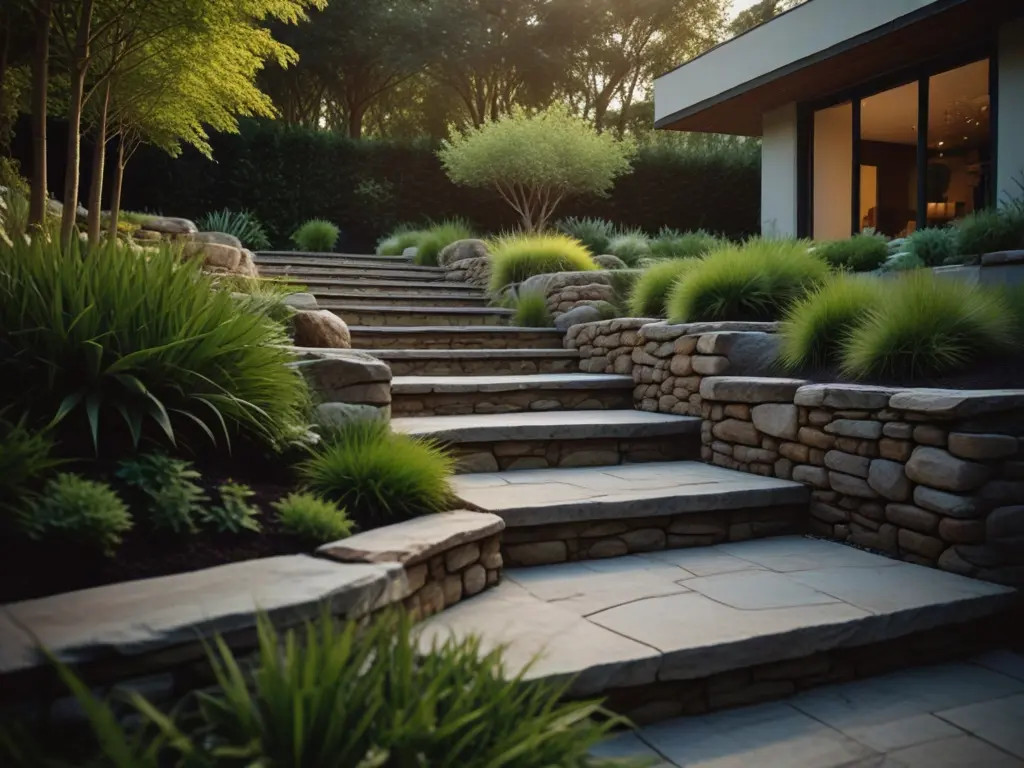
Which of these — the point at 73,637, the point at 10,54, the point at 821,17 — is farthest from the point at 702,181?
the point at 73,637

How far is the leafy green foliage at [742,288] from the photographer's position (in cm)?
520

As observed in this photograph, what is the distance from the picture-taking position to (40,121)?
466cm

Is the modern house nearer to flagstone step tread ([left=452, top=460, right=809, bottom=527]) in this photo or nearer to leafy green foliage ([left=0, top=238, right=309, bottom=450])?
flagstone step tread ([left=452, top=460, right=809, bottom=527])

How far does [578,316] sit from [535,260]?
4.69 feet

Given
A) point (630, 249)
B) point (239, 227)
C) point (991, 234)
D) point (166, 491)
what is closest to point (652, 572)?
point (166, 491)

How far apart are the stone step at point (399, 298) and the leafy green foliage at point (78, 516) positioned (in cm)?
478

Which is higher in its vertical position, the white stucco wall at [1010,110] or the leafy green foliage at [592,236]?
the white stucco wall at [1010,110]

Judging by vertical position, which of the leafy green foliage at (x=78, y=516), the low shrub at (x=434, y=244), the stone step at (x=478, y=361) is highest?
the low shrub at (x=434, y=244)

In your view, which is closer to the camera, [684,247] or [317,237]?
[684,247]

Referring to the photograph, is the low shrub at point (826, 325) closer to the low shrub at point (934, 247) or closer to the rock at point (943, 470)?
the rock at point (943, 470)

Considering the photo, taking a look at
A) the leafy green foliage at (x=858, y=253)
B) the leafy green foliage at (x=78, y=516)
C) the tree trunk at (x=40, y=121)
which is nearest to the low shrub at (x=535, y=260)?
the leafy green foliage at (x=858, y=253)

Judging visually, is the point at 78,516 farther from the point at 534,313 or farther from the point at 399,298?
the point at 399,298

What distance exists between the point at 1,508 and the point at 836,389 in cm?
324

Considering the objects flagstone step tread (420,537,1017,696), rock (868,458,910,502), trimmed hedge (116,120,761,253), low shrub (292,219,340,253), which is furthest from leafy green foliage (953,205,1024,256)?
low shrub (292,219,340,253)
